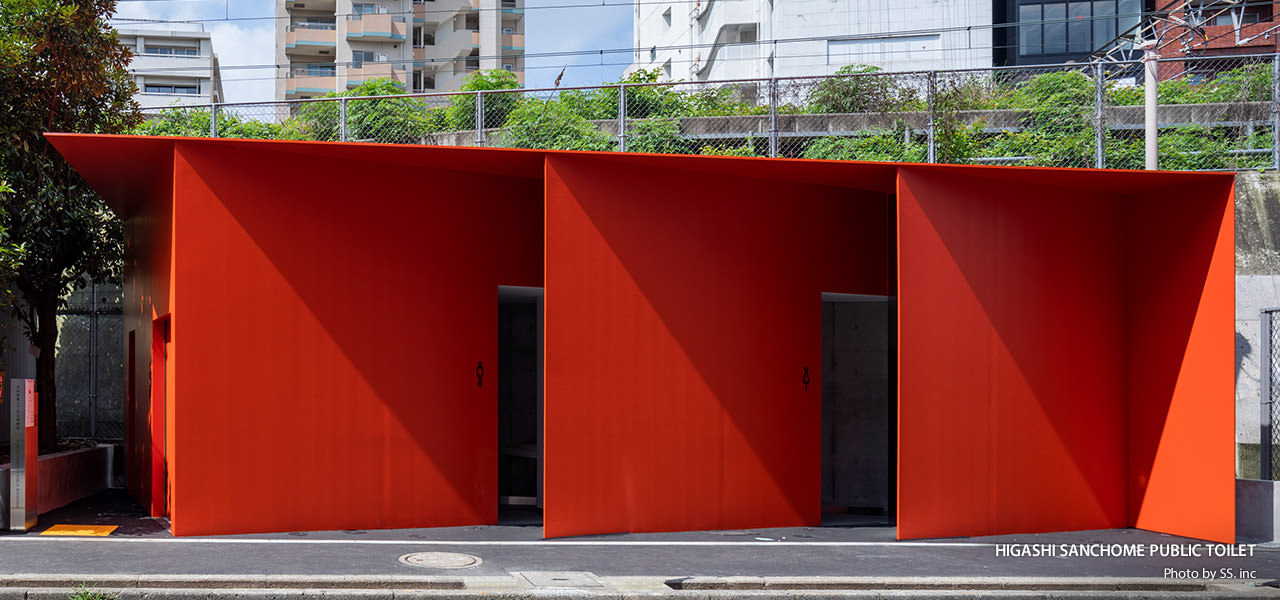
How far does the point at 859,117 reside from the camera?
17469mm

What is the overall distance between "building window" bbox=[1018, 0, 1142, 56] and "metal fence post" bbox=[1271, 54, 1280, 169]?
24.1 m

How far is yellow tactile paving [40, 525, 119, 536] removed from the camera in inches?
371

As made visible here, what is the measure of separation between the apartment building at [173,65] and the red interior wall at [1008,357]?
65.6m

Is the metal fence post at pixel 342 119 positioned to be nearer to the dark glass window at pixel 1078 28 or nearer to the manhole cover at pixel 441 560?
the manhole cover at pixel 441 560

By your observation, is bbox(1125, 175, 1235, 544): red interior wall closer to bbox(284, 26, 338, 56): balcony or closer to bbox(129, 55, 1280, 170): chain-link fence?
bbox(129, 55, 1280, 170): chain-link fence

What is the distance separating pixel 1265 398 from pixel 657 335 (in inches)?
249

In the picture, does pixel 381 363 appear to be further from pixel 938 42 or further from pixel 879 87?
pixel 938 42

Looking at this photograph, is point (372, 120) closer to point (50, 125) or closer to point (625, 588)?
point (50, 125)

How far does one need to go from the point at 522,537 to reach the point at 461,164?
139 inches

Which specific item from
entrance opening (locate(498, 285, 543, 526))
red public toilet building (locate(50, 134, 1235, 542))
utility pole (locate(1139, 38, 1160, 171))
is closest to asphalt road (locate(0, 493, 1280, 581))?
red public toilet building (locate(50, 134, 1235, 542))

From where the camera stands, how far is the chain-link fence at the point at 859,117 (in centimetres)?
1623

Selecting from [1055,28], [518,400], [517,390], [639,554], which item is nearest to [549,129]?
[517,390]

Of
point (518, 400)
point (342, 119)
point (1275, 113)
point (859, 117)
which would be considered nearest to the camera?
point (518, 400)

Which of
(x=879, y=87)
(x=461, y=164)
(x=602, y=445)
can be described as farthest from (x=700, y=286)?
(x=879, y=87)
